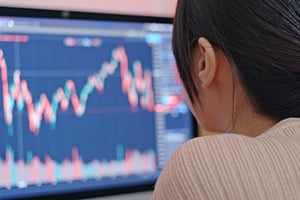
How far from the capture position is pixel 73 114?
98 centimetres

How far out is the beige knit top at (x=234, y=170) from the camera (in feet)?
1.89

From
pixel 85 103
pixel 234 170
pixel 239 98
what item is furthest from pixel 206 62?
pixel 85 103

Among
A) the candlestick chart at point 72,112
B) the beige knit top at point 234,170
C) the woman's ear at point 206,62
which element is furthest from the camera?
the candlestick chart at point 72,112

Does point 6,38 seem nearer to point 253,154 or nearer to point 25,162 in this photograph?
point 25,162

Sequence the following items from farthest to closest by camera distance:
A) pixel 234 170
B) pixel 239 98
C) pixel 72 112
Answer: pixel 72 112
pixel 239 98
pixel 234 170

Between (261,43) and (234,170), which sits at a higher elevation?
(261,43)

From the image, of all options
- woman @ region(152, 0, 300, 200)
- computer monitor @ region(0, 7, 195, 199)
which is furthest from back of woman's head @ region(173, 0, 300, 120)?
computer monitor @ region(0, 7, 195, 199)

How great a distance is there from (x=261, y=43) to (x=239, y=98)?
9 cm

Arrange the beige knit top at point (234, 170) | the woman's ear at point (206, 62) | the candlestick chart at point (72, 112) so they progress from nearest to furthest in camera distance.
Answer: the beige knit top at point (234, 170), the woman's ear at point (206, 62), the candlestick chart at point (72, 112)

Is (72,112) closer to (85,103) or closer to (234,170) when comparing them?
(85,103)

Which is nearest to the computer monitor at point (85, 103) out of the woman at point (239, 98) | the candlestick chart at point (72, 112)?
the candlestick chart at point (72, 112)

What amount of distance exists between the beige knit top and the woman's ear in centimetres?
14

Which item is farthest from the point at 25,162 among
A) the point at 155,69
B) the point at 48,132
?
the point at 155,69

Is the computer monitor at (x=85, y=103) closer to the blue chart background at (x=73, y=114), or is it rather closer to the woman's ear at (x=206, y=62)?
the blue chart background at (x=73, y=114)
